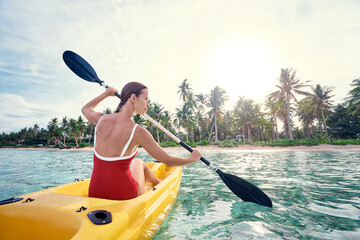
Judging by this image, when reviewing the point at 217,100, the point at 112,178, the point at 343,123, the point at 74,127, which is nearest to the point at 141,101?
the point at 112,178

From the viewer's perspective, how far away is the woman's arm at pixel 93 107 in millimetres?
2104

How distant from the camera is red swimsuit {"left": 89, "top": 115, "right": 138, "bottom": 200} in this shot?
165 cm

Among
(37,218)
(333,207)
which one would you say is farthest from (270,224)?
(37,218)

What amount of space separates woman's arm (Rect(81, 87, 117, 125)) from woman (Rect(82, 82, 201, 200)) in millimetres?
336

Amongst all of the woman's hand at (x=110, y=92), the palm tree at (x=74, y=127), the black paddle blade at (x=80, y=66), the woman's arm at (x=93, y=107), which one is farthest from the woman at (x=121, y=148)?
the palm tree at (x=74, y=127)

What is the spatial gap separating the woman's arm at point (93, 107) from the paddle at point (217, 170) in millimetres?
340

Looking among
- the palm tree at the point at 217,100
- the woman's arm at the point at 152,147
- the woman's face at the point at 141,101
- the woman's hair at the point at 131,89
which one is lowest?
the woman's arm at the point at 152,147

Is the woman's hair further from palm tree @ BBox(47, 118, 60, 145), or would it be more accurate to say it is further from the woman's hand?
palm tree @ BBox(47, 118, 60, 145)

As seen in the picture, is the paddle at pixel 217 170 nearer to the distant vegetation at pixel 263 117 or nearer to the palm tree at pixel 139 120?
the distant vegetation at pixel 263 117

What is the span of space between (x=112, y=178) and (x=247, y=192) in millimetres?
2572

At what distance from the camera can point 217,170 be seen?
3.47m

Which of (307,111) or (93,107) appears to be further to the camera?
(307,111)

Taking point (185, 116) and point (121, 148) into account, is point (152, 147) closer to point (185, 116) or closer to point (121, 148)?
point (121, 148)

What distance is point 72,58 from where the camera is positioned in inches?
142
